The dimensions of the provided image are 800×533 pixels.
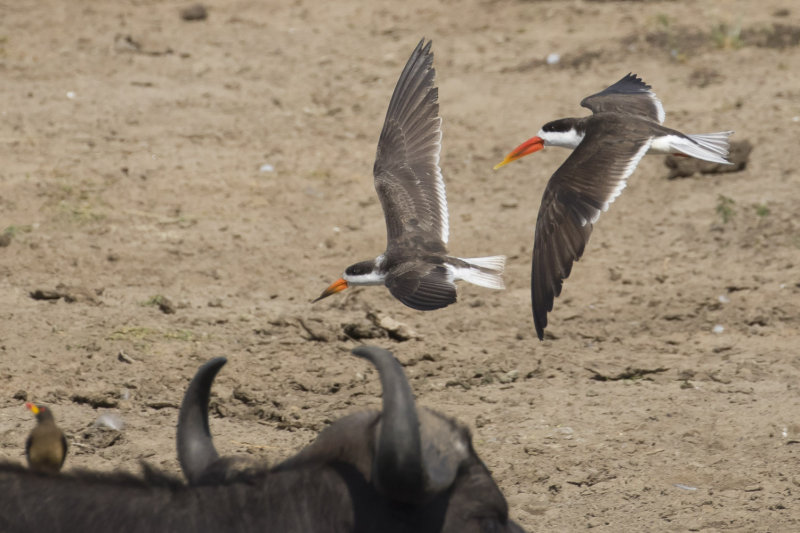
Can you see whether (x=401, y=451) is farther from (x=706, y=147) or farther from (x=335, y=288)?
(x=706, y=147)

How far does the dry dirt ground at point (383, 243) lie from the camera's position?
596cm

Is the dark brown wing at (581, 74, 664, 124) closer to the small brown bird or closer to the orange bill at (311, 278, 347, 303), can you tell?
the orange bill at (311, 278, 347, 303)

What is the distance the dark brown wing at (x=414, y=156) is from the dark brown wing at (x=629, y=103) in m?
1.22

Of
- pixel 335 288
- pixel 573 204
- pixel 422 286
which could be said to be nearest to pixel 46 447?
pixel 422 286

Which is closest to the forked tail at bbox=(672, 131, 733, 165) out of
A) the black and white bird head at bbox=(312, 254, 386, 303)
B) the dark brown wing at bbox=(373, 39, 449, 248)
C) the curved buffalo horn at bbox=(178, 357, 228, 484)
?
the dark brown wing at bbox=(373, 39, 449, 248)

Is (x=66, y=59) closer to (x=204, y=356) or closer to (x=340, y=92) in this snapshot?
(x=340, y=92)

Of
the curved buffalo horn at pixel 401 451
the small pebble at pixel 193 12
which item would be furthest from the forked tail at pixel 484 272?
the small pebble at pixel 193 12

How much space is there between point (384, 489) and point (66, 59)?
10.7 meters

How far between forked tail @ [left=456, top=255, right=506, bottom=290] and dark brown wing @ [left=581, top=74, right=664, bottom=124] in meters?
1.45

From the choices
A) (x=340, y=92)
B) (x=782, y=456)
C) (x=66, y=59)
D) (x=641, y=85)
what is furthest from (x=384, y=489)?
(x=66, y=59)

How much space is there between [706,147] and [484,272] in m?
1.87

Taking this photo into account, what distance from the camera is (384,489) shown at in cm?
298

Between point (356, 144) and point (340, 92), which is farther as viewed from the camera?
point (340, 92)

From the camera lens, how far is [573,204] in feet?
21.7
